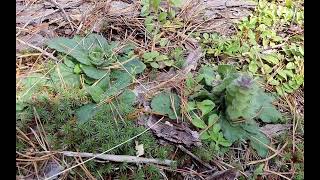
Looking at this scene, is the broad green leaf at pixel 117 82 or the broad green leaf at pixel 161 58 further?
the broad green leaf at pixel 161 58

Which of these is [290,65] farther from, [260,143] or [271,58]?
[260,143]

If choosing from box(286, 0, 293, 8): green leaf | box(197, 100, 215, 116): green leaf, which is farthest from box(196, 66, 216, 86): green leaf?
box(286, 0, 293, 8): green leaf

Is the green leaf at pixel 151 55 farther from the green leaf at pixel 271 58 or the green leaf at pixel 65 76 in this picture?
the green leaf at pixel 271 58

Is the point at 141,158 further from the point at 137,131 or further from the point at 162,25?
the point at 162,25

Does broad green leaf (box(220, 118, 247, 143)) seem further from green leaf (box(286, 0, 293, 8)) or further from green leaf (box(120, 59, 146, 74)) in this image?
green leaf (box(286, 0, 293, 8))

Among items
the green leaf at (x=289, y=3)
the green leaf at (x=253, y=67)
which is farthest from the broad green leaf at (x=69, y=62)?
the green leaf at (x=289, y=3)

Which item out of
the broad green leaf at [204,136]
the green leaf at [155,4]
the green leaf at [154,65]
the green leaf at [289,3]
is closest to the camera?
the broad green leaf at [204,136]

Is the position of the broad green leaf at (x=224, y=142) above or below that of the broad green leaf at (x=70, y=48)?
below

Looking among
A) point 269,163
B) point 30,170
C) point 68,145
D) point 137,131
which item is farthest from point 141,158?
point 269,163
